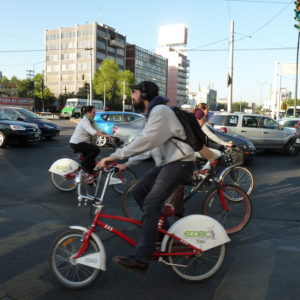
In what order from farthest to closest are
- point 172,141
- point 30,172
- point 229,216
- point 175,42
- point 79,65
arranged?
point 175,42
point 79,65
point 30,172
point 229,216
point 172,141

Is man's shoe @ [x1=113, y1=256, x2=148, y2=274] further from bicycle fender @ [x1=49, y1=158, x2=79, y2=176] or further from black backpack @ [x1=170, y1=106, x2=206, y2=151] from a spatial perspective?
bicycle fender @ [x1=49, y1=158, x2=79, y2=176]

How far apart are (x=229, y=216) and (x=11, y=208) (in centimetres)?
347

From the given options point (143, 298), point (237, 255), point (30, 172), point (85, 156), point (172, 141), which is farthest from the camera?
point (30, 172)

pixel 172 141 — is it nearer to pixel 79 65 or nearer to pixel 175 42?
pixel 79 65

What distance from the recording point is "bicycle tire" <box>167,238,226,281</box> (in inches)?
127

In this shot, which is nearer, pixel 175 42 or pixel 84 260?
pixel 84 260

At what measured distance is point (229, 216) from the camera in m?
4.62

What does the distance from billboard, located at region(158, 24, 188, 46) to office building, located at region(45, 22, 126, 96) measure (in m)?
14.9

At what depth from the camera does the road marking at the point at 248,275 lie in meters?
3.03

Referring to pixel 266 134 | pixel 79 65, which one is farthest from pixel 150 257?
pixel 79 65

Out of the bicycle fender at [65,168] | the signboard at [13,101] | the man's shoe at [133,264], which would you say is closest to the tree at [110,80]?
the signboard at [13,101]

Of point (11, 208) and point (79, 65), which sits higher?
point (79, 65)

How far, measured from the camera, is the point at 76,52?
104 meters

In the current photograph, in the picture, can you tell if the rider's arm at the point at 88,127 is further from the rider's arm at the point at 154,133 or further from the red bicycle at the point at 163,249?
the rider's arm at the point at 154,133
